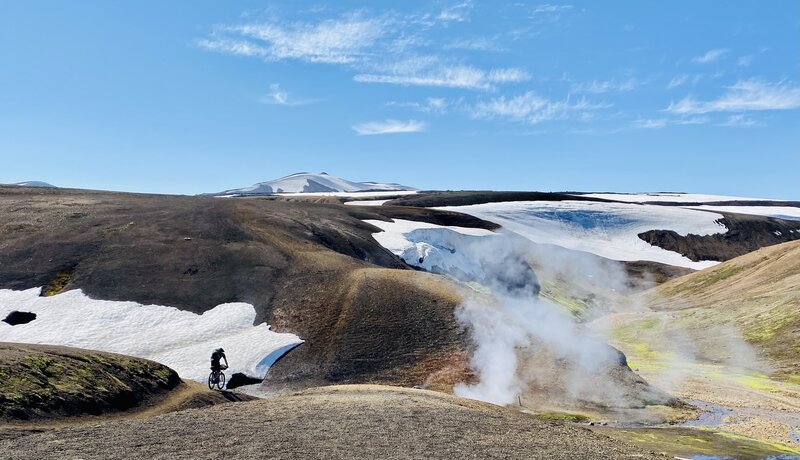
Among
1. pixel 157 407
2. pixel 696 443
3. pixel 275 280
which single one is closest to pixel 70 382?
pixel 157 407

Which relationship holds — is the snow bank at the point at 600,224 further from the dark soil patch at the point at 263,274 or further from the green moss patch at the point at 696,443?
the green moss patch at the point at 696,443

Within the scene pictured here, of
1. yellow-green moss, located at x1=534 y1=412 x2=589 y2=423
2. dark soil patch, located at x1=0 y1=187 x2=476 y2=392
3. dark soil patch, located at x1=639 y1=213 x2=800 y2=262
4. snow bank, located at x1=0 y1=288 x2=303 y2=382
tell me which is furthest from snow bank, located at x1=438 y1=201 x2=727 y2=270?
yellow-green moss, located at x1=534 y1=412 x2=589 y2=423

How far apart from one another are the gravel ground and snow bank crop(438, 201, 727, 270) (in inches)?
4226

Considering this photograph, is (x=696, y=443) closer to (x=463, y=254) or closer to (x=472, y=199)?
(x=463, y=254)

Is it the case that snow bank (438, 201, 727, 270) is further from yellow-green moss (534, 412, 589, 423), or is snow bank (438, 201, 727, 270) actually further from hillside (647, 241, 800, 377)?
yellow-green moss (534, 412, 589, 423)

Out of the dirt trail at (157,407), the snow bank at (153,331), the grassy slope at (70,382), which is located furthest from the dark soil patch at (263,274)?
the grassy slope at (70,382)

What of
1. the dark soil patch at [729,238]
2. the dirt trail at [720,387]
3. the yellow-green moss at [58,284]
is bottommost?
the dirt trail at [720,387]

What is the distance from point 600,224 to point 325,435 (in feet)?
489

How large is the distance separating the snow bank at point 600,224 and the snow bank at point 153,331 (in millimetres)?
91891

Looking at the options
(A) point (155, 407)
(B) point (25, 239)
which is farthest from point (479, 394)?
(B) point (25, 239)

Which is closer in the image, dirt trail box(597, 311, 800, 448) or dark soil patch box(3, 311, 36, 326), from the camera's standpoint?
dirt trail box(597, 311, 800, 448)

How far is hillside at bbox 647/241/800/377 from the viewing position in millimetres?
63500

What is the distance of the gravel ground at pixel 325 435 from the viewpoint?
20422mm

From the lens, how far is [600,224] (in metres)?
162
